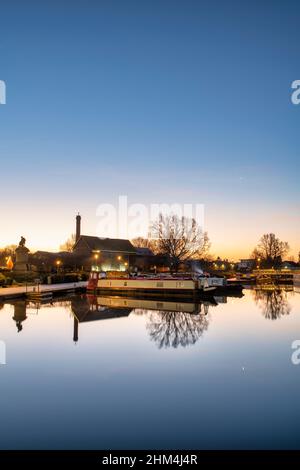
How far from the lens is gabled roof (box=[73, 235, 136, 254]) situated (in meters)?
72.5

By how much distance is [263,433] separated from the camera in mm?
7410

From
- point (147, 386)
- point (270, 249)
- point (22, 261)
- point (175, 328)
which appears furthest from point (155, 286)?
point (270, 249)

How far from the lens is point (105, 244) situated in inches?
2995

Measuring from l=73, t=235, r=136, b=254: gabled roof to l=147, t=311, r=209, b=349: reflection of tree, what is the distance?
48.3 meters

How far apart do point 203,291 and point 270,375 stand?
24148mm

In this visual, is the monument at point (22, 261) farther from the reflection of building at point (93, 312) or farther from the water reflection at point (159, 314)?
the reflection of building at point (93, 312)

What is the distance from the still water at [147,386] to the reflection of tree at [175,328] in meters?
0.09

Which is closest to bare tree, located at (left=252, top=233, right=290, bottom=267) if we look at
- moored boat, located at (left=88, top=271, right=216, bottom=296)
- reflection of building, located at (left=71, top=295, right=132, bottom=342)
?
moored boat, located at (left=88, top=271, right=216, bottom=296)

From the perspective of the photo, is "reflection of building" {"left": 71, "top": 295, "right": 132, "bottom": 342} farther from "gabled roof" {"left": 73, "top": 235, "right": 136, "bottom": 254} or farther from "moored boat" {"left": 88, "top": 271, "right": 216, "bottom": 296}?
"gabled roof" {"left": 73, "top": 235, "right": 136, "bottom": 254}

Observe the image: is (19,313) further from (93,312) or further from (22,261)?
(22,261)

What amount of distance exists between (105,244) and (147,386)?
218 ft
